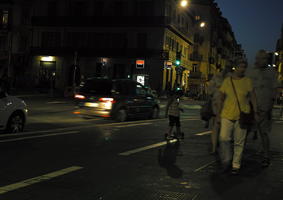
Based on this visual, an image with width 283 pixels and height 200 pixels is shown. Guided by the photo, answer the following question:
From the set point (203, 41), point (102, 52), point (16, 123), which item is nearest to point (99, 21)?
point (102, 52)

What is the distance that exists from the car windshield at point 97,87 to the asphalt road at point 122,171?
5.47m

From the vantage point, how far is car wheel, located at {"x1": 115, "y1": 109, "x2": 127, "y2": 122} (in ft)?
53.5

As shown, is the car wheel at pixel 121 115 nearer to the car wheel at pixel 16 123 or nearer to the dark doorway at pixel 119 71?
the car wheel at pixel 16 123

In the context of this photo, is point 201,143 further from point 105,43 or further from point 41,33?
point 41,33

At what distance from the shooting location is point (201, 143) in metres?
10.7

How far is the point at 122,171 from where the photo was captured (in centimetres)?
691

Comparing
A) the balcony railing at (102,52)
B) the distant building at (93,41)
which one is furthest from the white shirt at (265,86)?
the balcony railing at (102,52)

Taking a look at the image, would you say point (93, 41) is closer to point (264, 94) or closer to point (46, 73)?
point (46, 73)

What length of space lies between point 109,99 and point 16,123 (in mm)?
5184

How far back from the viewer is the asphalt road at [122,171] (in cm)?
562

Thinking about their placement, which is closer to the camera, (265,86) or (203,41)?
(265,86)

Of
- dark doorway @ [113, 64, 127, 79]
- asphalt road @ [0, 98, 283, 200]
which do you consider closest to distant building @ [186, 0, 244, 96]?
dark doorway @ [113, 64, 127, 79]

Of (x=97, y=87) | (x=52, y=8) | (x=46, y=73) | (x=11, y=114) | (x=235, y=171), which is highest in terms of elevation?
(x=52, y=8)

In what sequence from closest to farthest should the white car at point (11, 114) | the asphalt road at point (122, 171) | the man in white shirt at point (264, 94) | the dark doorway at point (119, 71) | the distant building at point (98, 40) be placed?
the asphalt road at point (122, 171) < the man in white shirt at point (264, 94) < the white car at point (11, 114) < the distant building at point (98, 40) < the dark doorway at point (119, 71)
